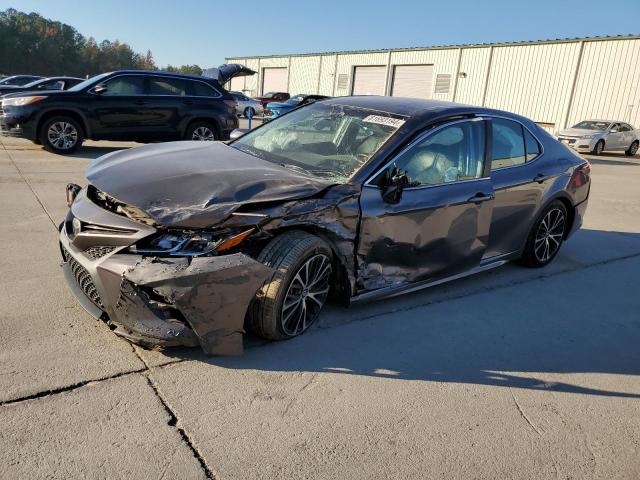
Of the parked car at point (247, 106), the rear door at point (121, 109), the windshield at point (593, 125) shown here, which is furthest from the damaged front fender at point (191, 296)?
the parked car at point (247, 106)

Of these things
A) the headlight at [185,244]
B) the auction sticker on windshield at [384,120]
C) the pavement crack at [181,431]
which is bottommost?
the pavement crack at [181,431]

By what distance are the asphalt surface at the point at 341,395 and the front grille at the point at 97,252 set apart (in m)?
0.57

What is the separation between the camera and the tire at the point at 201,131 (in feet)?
37.6

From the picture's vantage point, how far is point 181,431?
2.55 meters

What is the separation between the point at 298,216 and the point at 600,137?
22.0 meters

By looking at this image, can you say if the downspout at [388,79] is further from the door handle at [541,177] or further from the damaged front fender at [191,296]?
the damaged front fender at [191,296]

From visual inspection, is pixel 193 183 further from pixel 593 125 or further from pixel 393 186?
pixel 593 125

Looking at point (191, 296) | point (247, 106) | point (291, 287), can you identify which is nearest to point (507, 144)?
point (291, 287)

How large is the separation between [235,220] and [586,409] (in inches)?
92.2

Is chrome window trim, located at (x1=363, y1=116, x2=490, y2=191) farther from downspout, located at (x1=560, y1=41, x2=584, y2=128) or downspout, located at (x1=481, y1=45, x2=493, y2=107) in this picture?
downspout, located at (x1=481, y1=45, x2=493, y2=107)

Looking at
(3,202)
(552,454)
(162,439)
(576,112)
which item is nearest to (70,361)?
(162,439)

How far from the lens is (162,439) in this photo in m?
2.48

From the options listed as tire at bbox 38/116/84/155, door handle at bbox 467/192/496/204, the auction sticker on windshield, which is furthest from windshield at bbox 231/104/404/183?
tire at bbox 38/116/84/155

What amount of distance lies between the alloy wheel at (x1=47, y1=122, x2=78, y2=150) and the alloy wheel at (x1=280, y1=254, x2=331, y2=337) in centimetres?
887
